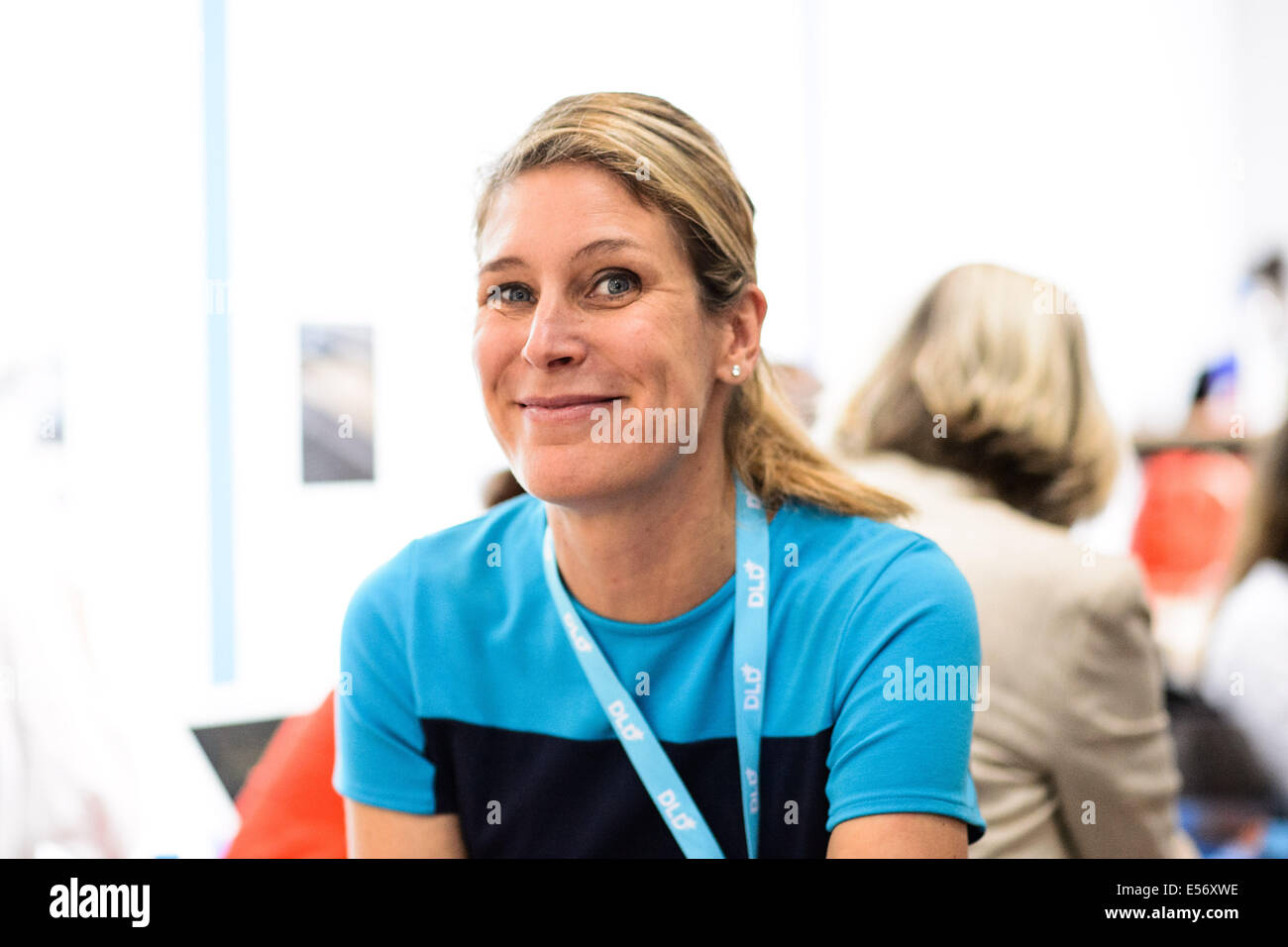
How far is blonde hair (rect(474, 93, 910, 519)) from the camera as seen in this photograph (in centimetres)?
101

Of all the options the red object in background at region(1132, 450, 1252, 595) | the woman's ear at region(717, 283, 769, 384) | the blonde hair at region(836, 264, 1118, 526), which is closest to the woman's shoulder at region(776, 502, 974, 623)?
the woman's ear at region(717, 283, 769, 384)

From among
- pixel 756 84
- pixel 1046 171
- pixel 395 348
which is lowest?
pixel 395 348

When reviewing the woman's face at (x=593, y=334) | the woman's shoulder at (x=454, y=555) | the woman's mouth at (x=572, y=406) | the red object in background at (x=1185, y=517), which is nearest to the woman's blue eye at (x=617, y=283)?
the woman's face at (x=593, y=334)

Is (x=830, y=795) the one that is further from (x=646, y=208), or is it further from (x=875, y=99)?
(x=875, y=99)

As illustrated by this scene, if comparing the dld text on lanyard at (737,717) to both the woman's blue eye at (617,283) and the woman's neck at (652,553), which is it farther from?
the woman's blue eye at (617,283)

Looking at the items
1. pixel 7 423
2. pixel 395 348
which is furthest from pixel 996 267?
pixel 7 423

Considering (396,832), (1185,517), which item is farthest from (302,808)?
(1185,517)

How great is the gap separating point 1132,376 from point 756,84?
94cm

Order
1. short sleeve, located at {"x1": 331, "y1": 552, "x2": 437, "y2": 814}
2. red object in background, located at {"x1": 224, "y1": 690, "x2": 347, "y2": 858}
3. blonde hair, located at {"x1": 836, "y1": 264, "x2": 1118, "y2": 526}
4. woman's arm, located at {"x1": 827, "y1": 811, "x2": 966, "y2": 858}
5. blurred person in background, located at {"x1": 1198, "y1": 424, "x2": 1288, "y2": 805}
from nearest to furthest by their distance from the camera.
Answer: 1. woman's arm, located at {"x1": 827, "y1": 811, "x2": 966, "y2": 858}
2. short sleeve, located at {"x1": 331, "y1": 552, "x2": 437, "y2": 814}
3. red object in background, located at {"x1": 224, "y1": 690, "x2": 347, "y2": 858}
4. blonde hair, located at {"x1": 836, "y1": 264, "x2": 1118, "y2": 526}
5. blurred person in background, located at {"x1": 1198, "y1": 424, "x2": 1288, "y2": 805}

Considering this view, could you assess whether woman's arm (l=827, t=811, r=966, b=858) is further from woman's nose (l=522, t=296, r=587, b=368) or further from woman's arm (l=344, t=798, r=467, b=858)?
woman's nose (l=522, t=296, r=587, b=368)

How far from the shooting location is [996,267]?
1455mm

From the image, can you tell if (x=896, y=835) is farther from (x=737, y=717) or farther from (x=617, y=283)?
(x=617, y=283)

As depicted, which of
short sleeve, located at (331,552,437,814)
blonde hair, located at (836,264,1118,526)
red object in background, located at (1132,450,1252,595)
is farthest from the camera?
red object in background, located at (1132,450,1252,595)

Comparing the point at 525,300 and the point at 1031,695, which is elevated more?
the point at 525,300
